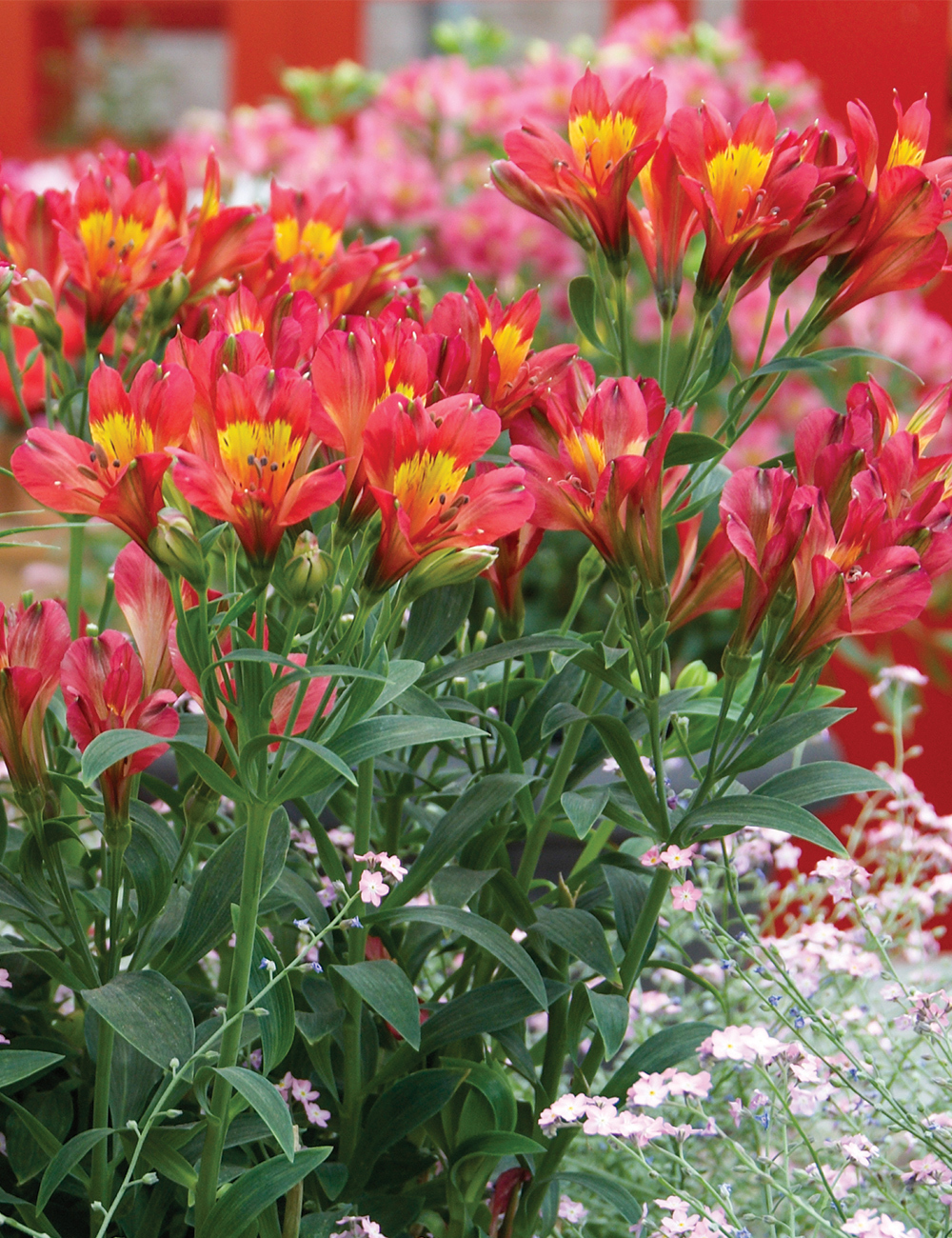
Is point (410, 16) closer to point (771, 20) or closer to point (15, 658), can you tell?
point (771, 20)

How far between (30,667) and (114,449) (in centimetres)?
9

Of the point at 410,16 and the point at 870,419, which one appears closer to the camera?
the point at 870,419

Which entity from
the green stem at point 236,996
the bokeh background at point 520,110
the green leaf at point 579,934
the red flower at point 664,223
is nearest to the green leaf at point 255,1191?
the green stem at point 236,996

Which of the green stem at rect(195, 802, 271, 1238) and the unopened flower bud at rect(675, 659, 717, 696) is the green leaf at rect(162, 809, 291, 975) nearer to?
the green stem at rect(195, 802, 271, 1238)

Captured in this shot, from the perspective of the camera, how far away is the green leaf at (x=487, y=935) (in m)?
0.47

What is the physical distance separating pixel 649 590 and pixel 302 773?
0.14m

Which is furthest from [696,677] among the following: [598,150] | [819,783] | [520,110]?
[520,110]

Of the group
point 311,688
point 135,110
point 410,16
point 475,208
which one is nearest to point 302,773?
point 311,688

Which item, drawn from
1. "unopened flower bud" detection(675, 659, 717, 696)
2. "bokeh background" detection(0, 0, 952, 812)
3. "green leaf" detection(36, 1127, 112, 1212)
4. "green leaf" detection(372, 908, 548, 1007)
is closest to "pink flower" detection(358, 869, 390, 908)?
"green leaf" detection(372, 908, 548, 1007)

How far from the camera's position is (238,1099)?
1.61 ft

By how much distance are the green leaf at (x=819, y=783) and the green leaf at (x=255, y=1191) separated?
8.0 inches

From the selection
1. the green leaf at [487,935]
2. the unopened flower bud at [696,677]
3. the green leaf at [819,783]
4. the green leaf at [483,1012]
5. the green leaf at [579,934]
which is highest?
the green leaf at [819,783]

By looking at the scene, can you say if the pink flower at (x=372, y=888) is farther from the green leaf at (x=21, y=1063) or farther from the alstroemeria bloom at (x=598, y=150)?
the alstroemeria bloom at (x=598, y=150)

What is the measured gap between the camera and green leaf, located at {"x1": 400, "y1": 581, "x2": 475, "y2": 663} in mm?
521
